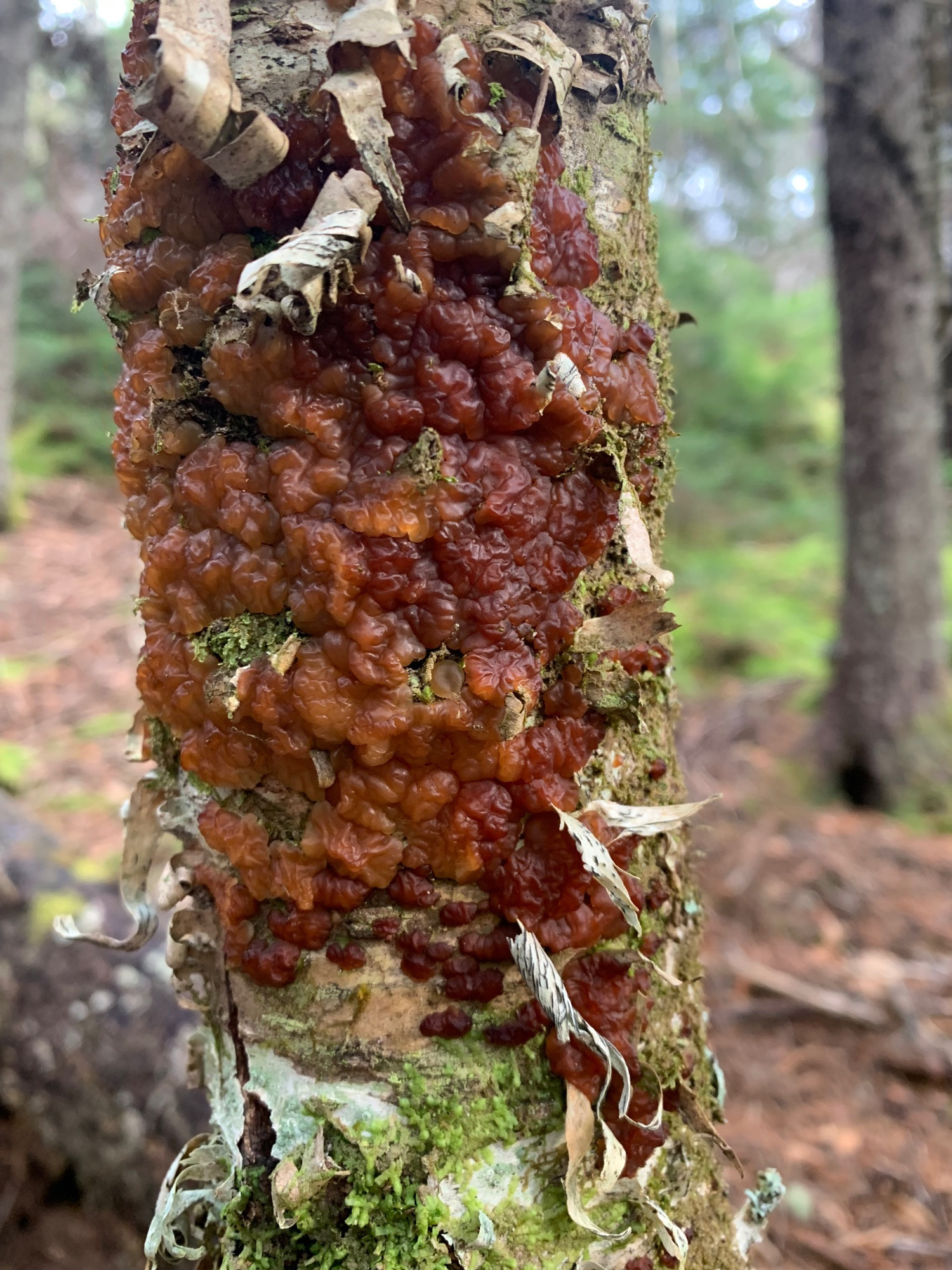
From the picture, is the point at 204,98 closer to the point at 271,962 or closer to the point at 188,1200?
the point at 271,962

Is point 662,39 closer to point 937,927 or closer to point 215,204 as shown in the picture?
point 937,927

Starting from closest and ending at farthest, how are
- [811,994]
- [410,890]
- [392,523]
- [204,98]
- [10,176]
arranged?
[204,98]
[392,523]
[410,890]
[811,994]
[10,176]

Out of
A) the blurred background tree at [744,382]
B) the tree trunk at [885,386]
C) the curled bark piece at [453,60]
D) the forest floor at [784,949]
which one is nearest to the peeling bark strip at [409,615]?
the curled bark piece at [453,60]

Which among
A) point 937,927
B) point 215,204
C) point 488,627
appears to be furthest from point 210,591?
point 937,927

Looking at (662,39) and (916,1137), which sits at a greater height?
(662,39)

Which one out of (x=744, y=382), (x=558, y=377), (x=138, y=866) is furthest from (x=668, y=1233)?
(x=744, y=382)

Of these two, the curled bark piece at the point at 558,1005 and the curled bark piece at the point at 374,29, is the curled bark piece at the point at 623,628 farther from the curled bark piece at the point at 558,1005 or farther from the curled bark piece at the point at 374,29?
the curled bark piece at the point at 374,29
